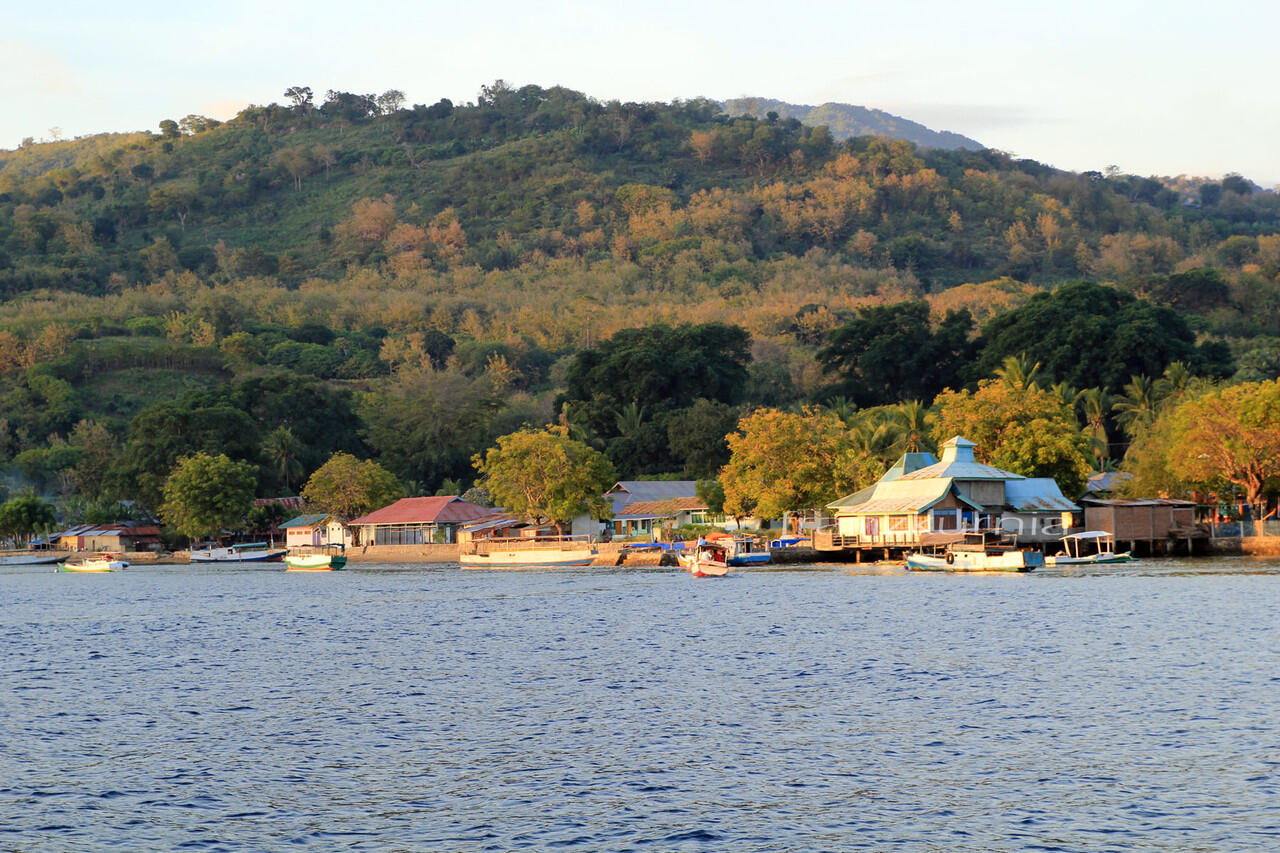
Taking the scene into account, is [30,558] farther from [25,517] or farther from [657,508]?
[657,508]

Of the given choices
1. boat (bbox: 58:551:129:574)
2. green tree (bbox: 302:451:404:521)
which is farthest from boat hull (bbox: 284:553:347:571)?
boat (bbox: 58:551:129:574)

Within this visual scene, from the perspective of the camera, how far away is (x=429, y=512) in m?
106

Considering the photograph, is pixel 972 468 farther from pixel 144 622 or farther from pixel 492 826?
pixel 492 826

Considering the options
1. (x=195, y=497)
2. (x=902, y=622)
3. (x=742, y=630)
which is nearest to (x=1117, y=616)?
(x=902, y=622)

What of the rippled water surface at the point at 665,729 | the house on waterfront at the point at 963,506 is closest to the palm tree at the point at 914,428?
the house on waterfront at the point at 963,506

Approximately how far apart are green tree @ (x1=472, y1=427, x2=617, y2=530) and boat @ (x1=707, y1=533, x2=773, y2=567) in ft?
43.2

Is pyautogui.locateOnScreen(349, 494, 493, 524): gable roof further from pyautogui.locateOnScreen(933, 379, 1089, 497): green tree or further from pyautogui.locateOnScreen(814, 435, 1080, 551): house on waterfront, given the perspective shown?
pyautogui.locateOnScreen(933, 379, 1089, 497): green tree

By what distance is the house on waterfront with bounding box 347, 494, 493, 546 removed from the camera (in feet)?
348

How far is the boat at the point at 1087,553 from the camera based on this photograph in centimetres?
7269

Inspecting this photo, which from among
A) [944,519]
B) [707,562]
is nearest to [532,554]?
[707,562]

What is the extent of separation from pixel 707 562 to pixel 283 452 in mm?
62205

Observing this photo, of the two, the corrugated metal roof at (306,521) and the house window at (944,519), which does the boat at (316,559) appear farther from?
the house window at (944,519)

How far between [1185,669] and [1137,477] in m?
53.3

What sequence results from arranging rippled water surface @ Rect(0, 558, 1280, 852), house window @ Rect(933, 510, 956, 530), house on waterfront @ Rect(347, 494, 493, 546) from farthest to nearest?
house on waterfront @ Rect(347, 494, 493, 546) < house window @ Rect(933, 510, 956, 530) < rippled water surface @ Rect(0, 558, 1280, 852)
